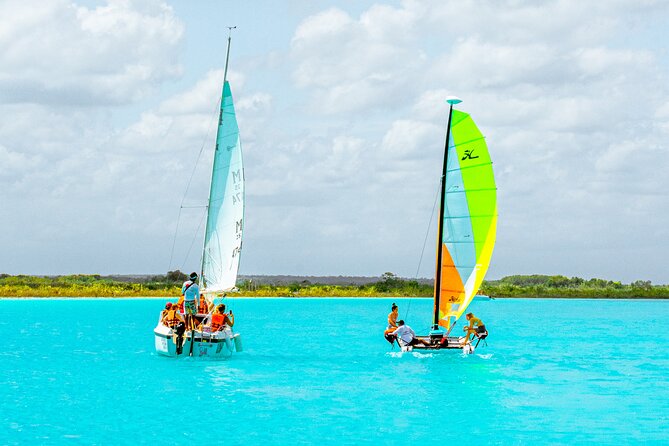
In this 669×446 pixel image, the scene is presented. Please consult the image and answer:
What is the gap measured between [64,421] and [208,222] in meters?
16.0

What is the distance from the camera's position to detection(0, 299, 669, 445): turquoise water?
25.4 metres

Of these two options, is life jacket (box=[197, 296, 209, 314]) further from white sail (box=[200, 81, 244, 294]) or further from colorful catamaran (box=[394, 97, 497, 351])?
colorful catamaran (box=[394, 97, 497, 351])

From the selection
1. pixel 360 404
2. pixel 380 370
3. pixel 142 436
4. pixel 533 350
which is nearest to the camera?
pixel 142 436

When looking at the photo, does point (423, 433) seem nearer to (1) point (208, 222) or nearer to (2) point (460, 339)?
(2) point (460, 339)

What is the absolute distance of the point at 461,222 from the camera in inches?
1570

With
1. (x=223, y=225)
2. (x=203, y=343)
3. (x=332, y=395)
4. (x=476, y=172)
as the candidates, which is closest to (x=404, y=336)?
(x=476, y=172)

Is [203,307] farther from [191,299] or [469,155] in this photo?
[469,155]

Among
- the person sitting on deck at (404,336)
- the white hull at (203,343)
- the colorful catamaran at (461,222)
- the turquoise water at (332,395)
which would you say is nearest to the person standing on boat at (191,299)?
the white hull at (203,343)

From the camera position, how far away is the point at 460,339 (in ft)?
136

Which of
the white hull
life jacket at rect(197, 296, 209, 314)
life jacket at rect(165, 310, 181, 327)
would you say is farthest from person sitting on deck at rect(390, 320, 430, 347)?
life jacket at rect(165, 310, 181, 327)

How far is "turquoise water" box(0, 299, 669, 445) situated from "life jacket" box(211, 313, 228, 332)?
6.58ft

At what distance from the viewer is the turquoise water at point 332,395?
25.4 metres

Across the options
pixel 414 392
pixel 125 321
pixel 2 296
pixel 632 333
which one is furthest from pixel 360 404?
pixel 2 296

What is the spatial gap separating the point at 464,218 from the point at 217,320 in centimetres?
1295
